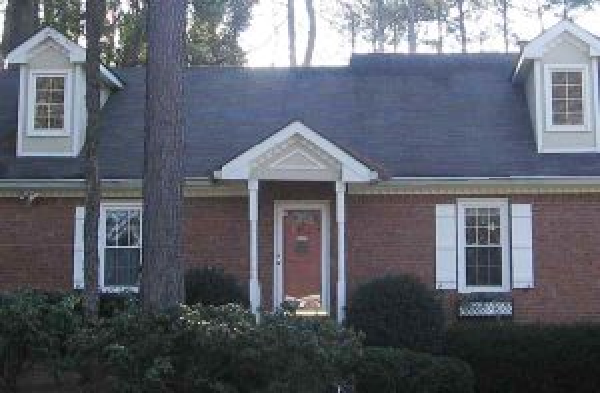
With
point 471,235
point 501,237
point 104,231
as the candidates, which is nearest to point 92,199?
point 104,231

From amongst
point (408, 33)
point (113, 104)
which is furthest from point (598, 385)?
point (408, 33)

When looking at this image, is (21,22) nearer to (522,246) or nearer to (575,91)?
(575,91)

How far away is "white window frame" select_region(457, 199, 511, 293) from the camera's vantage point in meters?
16.8

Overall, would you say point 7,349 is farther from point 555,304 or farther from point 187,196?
point 555,304

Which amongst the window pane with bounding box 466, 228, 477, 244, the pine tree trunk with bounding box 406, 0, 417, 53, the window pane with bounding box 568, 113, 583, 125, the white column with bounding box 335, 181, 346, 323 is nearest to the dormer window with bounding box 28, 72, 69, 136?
the white column with bounding box 335, 181, 346, 323

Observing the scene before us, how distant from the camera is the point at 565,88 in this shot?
58.3ft

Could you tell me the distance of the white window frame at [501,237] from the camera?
1684cm

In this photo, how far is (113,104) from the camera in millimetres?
19234

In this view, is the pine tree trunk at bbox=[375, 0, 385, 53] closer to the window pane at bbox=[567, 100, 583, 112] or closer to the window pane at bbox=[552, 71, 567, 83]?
the window pane at bbox=[552, 71, 567, 83]

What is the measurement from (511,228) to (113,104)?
8627 millimetres

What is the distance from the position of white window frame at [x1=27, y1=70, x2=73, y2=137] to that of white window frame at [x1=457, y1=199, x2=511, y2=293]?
7757 millimetres

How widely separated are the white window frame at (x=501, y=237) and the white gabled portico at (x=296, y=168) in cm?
237

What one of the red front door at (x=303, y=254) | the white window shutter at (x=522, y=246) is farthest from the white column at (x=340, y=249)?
the white window shutter at (x=522, y=246)

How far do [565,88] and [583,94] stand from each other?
1.21 ft
